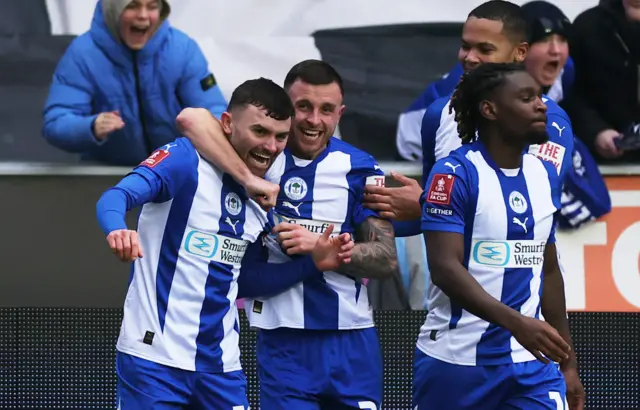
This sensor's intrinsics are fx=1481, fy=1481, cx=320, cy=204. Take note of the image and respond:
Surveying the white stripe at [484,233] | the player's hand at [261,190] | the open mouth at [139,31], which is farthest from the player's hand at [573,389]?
the open mouth at [139,31]

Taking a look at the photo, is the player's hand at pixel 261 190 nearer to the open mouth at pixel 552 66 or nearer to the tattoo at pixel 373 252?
the tattoo at pixel 373 252

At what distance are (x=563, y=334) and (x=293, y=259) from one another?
3.28 ft

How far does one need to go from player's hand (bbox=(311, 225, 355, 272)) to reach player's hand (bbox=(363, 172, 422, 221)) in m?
0.31

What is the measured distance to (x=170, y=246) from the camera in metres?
5.03

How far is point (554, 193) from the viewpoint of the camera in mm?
5129

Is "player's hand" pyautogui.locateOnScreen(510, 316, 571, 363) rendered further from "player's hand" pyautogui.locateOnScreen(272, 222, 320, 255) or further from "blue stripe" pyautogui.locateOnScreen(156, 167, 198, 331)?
"blue stripe" pyautogui.locateOnScreen(156, 167, 198, 331)

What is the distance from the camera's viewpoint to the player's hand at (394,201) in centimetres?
536

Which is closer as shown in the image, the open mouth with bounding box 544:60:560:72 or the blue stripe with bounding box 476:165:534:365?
the blue stripe with bounding box 476:165:534:365

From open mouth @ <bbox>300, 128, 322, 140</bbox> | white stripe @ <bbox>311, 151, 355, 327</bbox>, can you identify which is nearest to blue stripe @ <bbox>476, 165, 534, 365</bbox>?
white stripe @ <bbox>311, 151, 355, 327</bbox>

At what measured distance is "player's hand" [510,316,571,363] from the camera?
458 centimetres

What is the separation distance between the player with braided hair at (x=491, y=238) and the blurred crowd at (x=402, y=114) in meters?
1.91

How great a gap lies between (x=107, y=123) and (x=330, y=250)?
7.18ft

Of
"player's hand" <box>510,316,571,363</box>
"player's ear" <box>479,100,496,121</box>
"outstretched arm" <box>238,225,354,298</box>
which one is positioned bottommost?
"player's hand" <box>510,316,571,363</box>

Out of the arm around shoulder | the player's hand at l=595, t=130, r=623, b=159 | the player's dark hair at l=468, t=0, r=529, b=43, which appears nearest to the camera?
the player's dark hair at l=468, t=0, r=529, b=43
